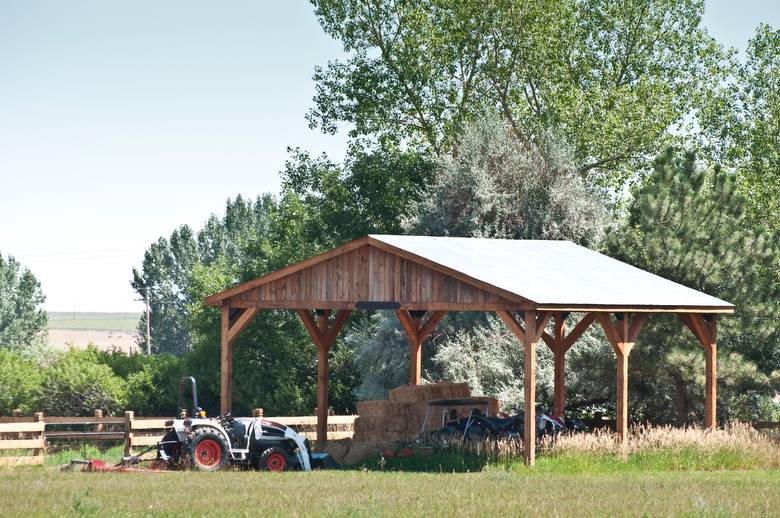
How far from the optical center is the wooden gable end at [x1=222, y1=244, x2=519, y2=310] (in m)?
25.3

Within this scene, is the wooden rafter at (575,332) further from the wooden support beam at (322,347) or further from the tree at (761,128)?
the tree at (761,128)

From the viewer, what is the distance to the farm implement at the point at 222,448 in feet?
78.2

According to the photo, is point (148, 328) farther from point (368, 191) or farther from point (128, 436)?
point (128, 436)

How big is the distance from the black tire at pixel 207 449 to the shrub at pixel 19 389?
27.9 m

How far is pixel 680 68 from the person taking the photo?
55750 millimetres

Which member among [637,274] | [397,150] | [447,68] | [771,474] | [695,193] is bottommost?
[771,474]

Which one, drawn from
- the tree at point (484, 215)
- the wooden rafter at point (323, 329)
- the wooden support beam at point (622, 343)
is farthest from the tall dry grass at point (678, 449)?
the tree at point (484, 215)

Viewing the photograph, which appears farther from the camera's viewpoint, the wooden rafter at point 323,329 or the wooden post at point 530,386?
the wooden rafter at point 323,329

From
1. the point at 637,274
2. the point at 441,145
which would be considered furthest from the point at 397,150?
the point at 637,274

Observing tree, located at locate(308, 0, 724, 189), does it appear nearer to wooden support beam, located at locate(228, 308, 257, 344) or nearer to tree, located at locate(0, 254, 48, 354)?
wooden support beam, located at locate(228, 308, 257, 344)

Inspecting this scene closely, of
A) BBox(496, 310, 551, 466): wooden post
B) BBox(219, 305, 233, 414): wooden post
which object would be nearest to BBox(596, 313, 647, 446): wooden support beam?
BBox(496, 310, 551, 466): wooden post

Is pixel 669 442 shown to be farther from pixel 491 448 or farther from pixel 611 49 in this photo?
pixel 611 49

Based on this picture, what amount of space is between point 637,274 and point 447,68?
2504 centimetres

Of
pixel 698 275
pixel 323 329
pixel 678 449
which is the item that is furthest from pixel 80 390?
pixel 678 449
